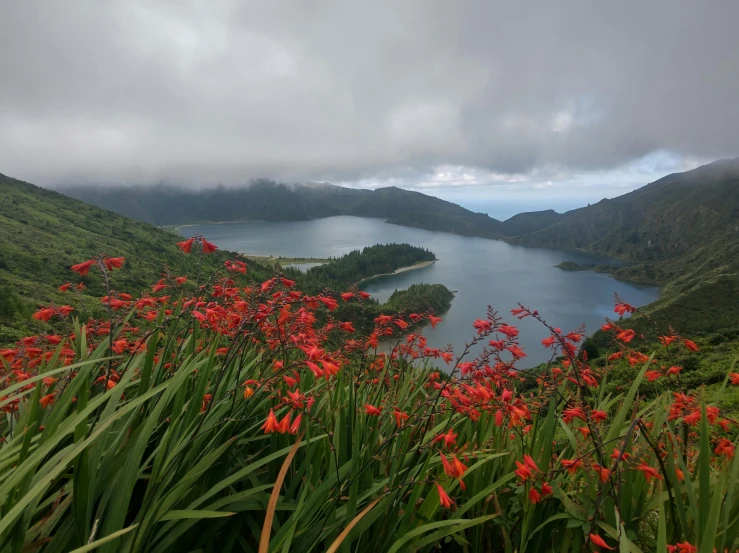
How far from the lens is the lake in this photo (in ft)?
161

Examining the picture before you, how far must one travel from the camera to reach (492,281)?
77375 mm

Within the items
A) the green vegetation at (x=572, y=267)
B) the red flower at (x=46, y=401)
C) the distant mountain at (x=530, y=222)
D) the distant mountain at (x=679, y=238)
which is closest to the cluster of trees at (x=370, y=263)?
the green vegetation at (x=572, y=267)

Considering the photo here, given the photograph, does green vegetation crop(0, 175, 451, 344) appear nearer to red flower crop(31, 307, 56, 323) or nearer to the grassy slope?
the grassy slope

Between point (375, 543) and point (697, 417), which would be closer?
point (375, 543)

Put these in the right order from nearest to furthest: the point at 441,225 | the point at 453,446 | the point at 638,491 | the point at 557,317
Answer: the point at 638,491
the point at 453,446
the point at 557,317
the point at 441,225

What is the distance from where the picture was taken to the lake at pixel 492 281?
161ft

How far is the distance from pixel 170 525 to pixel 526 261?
115065mm

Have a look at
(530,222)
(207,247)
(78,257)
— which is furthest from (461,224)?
(207,247)

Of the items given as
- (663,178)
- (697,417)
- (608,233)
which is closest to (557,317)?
(697,417)

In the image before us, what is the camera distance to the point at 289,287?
212 cm

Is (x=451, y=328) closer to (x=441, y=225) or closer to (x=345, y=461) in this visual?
(x=345, y=461)

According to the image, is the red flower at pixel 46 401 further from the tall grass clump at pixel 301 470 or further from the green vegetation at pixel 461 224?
the green vegetation at pixel 461 224

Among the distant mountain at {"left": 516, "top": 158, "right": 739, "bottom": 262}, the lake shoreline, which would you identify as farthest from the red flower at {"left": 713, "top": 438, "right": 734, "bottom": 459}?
the distant mountain at {"left": 516, "top": 158, "right": 739, "bottom": 262}

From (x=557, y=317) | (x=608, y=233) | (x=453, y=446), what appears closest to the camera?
(x=453, y=446)
